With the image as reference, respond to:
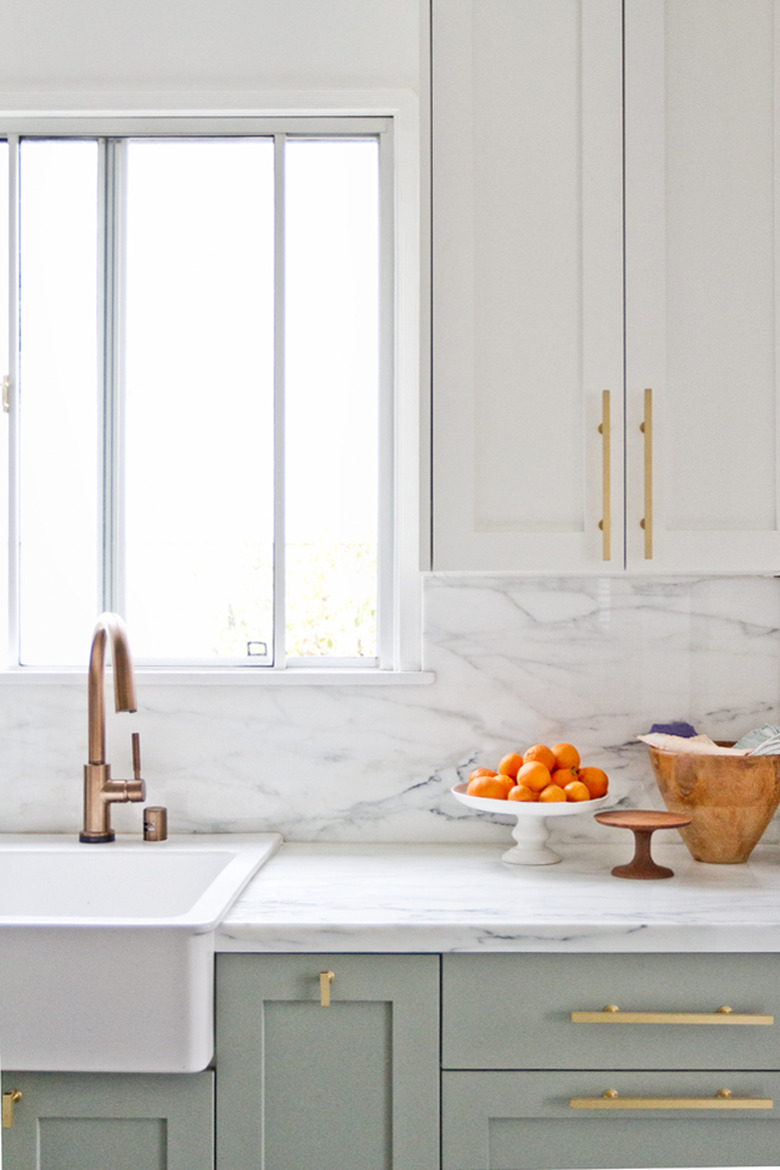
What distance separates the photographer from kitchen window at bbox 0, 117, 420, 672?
2057 mm

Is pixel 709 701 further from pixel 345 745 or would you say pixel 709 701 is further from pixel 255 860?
pixel 255 860

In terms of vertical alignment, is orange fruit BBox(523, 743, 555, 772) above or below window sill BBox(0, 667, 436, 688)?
below

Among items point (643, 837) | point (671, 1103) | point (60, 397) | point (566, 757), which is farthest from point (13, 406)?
point (671, 1103)

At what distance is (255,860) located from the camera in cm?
174

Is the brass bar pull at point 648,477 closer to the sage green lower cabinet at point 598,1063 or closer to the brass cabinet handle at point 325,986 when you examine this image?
the sage green lower cabinet at point 598,1063

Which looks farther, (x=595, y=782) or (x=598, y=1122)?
(x=595, y=782)

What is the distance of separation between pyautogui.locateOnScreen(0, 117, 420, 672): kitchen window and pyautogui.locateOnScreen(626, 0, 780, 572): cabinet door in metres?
0.59

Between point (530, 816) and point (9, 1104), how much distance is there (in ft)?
2.99

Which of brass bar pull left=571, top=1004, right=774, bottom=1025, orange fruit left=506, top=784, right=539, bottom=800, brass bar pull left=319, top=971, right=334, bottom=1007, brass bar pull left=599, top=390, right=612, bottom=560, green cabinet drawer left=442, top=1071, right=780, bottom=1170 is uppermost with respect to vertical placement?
brass bar pull left=599, top=390, right=612, bottom=560

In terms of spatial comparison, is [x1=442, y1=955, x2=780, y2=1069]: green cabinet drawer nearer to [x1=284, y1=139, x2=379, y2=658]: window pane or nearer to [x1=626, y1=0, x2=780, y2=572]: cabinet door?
[x1=626, y1=0, x2=780, y2=572]: cabinet door

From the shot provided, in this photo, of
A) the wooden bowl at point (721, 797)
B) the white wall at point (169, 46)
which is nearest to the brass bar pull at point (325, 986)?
the wooden bowl at point (721, 797)

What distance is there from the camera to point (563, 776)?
1.75 meters

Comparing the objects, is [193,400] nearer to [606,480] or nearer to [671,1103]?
[606,480]

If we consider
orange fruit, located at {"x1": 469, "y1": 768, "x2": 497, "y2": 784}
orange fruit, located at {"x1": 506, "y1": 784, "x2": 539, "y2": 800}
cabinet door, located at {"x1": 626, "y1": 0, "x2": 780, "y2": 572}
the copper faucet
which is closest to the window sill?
the copper faucet
